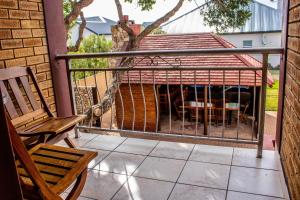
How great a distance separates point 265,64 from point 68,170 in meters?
1.83

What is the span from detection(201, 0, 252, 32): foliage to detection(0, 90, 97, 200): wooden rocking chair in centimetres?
700

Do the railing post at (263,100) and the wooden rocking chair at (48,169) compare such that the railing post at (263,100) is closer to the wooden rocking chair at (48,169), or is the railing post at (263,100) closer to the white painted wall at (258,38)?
the wooden rocking chair at (48,169)

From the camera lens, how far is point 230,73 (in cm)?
913

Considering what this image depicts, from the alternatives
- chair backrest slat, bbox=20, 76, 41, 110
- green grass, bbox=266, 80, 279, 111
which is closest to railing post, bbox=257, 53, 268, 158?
chair backrest slat, bbox=20, 76, 41, 110

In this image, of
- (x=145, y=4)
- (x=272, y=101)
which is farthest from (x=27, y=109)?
(x=272, y=101)

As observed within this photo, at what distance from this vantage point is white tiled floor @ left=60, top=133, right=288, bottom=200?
7.00 ft

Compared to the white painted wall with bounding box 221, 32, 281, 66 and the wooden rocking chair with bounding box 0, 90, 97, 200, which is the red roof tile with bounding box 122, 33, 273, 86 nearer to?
the wooden rocking chair with bounding box 0, 90, 97, 200

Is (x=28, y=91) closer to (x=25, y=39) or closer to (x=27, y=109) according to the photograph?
(x=27, y=109)

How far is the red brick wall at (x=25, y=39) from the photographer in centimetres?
252

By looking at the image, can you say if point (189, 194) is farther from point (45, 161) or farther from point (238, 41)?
point (238, 41)

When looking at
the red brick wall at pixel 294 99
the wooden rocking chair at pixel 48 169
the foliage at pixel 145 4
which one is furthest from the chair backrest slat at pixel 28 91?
the foliage at pixel 145 4

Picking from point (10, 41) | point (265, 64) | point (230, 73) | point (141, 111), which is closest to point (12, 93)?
point (10, 41)

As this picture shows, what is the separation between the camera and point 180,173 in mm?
2430

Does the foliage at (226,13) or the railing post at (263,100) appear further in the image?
the foliage at (226,13)
